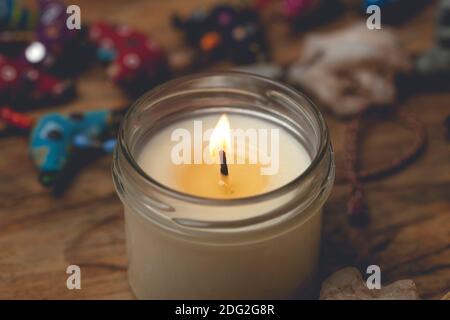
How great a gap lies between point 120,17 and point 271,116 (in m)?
0.53

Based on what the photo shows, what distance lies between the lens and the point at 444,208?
100 cm

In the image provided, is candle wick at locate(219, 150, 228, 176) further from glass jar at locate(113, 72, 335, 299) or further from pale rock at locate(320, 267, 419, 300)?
pale rock at locate(320, 267, 419, 300)

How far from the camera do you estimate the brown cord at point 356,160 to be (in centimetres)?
100

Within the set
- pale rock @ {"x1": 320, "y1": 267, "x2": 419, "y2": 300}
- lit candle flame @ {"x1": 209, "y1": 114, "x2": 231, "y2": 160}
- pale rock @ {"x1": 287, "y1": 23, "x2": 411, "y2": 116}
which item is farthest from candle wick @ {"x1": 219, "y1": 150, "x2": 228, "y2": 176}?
pale rock @ {"x1": 287, "y1": 23, "x2": 411, "y2": 116}

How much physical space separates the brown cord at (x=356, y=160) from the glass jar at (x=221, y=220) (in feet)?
0.51

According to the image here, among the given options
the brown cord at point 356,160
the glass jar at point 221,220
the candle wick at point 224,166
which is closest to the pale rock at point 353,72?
the brown cord at point 356,160

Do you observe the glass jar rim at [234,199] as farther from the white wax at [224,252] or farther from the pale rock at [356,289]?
the pale rock at [356,289]

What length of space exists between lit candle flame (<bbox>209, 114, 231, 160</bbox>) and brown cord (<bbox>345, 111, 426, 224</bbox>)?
0.23 m

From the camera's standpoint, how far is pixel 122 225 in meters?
0.99

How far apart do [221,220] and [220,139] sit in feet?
0.37

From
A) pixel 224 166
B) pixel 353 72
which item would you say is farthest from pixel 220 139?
pixel 353 72

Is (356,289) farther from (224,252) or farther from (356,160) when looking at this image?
(356,160)
